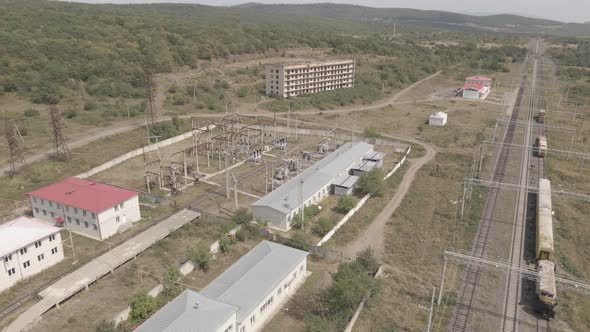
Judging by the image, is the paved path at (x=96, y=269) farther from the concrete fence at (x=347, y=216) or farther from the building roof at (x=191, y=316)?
the concrete fence at (x=347, y=216)

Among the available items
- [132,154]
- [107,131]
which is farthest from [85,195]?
[107,131]

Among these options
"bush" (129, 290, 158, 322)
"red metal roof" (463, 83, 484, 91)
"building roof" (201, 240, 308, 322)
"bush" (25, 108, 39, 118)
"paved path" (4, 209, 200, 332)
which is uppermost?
"red metal roof" (463, 83, 484, 91)

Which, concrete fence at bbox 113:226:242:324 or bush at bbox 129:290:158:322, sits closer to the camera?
concrete fence at bbox 113:226:242:324

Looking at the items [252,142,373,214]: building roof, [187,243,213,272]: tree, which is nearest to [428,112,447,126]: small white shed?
[252,142,373,214]: building roof

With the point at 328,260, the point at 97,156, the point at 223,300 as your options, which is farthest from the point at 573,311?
the point at 97,156

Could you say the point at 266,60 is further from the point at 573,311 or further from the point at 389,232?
the point at 573,311

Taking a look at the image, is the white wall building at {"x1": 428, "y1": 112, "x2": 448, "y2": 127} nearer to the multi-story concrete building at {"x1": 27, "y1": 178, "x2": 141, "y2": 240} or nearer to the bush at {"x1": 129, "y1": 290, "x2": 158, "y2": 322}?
the multi-story concrete building at {"x1": 27, "y1": 178, "x2": 141, "y2": 240}
